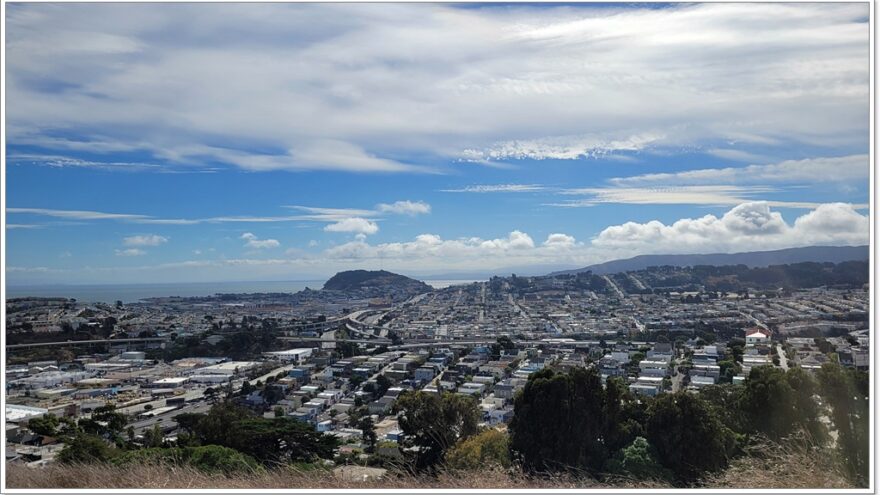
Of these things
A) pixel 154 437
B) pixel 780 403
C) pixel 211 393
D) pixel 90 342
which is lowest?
pixel 154 437

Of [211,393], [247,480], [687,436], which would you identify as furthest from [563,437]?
[211,393]

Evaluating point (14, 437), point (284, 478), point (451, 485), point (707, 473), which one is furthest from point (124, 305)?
point (707, 473)

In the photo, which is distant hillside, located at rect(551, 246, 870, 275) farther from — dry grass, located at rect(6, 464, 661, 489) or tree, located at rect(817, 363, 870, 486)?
dry grass, located at rect(6, 464, 661, 489)

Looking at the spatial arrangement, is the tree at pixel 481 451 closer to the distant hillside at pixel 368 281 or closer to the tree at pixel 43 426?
the tree at pixel 43 426

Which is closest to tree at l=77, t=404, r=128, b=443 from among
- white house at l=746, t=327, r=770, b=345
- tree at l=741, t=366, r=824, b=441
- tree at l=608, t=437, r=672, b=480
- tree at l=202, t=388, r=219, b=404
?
tree at l=202, t=388, r=219, b=404

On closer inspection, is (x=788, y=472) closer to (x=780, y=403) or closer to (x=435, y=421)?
(x=780, y=403)

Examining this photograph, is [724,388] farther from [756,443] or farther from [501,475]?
[501,475]

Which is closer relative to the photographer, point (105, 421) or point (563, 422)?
point (563, 422)
